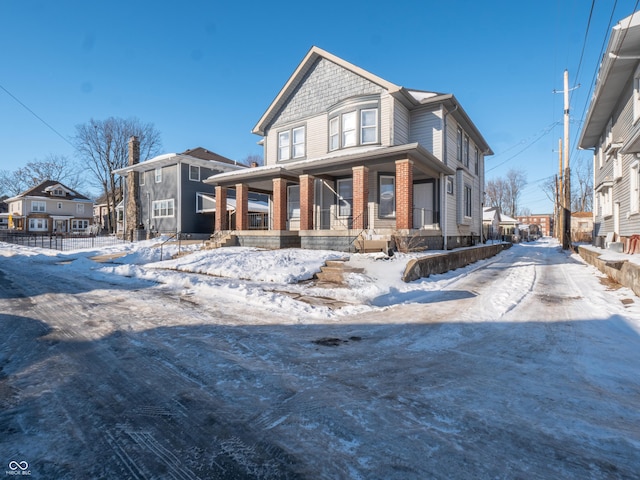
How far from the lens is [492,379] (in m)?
3.41

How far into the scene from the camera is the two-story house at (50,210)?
1916 inches

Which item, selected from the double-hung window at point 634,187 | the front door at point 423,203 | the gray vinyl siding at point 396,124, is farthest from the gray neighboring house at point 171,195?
the double-hung window at point 634,187

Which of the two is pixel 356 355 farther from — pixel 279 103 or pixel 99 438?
pixel 279 103

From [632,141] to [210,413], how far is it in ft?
43.0

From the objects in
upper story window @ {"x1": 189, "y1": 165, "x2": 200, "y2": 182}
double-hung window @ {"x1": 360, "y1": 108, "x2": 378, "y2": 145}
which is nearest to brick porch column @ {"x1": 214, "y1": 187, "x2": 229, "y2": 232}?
double-hung window @ {"x1": 360, "y1": 108, "x2": 378, "y2": 145}

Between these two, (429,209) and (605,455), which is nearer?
(605,455)

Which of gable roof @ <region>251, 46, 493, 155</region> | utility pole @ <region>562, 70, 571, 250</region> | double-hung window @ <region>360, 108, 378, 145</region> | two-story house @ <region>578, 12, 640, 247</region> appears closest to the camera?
two-story house @ <region>578, 12, 640, 247</region>

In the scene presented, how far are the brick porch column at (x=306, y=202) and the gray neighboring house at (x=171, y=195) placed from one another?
13.2m

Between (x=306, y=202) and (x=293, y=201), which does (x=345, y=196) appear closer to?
(x=306, y=202)

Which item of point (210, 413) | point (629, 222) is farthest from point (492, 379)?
point (629, 222)

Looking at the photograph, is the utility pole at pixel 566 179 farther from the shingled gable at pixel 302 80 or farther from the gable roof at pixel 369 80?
the shingled gable at pixel 302 80

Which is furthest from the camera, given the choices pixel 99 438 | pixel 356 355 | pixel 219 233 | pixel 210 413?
pixel 219 233

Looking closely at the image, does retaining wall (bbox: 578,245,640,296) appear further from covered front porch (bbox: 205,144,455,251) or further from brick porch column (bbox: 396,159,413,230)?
brick porch column (bbox: 396,159,413,230)

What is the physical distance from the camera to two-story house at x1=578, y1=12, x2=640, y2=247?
11320mm
